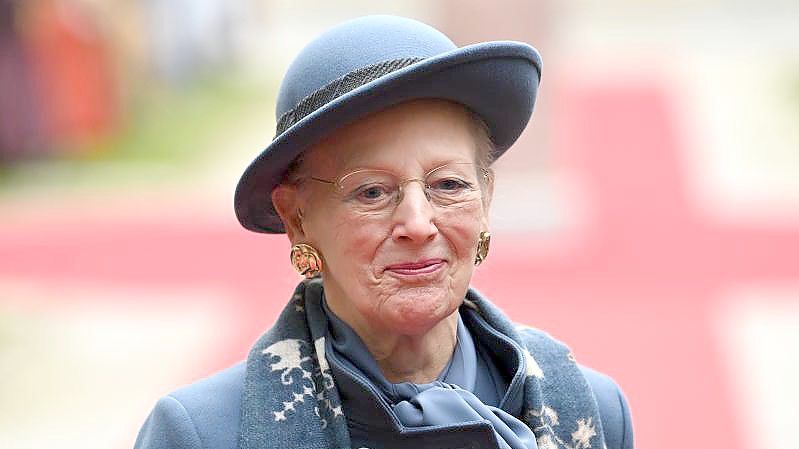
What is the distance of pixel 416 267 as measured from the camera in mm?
2443

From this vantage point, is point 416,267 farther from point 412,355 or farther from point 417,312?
point 412,355

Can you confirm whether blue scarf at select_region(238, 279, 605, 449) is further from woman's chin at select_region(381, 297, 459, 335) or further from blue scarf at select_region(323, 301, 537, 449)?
woman's chin at select_region(381, 297, 459, 335)

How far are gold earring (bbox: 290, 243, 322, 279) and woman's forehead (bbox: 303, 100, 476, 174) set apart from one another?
170mm

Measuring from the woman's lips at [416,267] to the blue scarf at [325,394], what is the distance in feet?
0.72

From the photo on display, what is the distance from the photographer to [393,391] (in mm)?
2494

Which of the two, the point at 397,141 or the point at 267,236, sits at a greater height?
the point at 267,236

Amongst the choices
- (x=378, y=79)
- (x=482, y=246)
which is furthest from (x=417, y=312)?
(x=378, y=79)

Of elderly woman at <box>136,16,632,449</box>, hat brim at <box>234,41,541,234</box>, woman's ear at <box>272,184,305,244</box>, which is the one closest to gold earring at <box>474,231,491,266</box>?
elderly woman at <box>136,16,632,449</box>

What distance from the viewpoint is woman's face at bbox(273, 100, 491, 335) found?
7.98 ft

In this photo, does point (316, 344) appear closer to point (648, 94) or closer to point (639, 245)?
point (639, 245)

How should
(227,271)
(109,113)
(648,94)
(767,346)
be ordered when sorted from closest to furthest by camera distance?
1. (767,346)
2. (227,271)
3. (109,113)
4. (648,94)

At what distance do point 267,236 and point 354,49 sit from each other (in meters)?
8.65

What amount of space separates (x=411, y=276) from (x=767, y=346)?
6.32m

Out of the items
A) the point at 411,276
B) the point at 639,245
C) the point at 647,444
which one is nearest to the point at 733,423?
the point at 647,444
